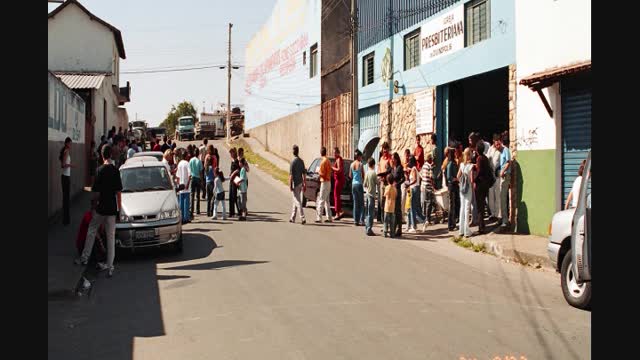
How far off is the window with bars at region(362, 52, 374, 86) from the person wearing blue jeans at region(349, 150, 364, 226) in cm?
978

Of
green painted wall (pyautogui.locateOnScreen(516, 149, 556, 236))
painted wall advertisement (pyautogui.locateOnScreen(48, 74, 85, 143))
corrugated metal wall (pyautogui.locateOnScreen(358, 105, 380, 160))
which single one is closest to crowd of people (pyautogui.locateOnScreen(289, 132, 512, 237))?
green painted wall (pyautogui.locateOnScreen(516, 149, 556, 236))

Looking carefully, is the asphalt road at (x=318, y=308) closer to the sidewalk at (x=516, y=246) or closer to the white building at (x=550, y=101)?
the sidewalk at (x=516, y=246)

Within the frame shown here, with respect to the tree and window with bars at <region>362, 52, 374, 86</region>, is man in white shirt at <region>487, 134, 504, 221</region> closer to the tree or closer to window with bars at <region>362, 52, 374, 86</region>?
window with bars at <region>362, 52, 374, 86</region>

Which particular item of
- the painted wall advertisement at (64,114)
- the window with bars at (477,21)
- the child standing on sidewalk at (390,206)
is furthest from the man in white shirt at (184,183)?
the window with bars at (477,21)

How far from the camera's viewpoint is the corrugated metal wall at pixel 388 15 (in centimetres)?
2008

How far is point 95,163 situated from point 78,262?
13.4 metres

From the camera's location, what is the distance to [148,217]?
472 inches

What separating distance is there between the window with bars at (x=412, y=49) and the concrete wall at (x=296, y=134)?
11.6 metres

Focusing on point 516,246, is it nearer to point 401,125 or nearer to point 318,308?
point 318,308

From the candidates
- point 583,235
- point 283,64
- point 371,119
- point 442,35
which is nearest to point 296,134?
point 283,64

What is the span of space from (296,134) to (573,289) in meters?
30.9

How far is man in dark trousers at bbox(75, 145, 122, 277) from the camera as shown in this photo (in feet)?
34.1
